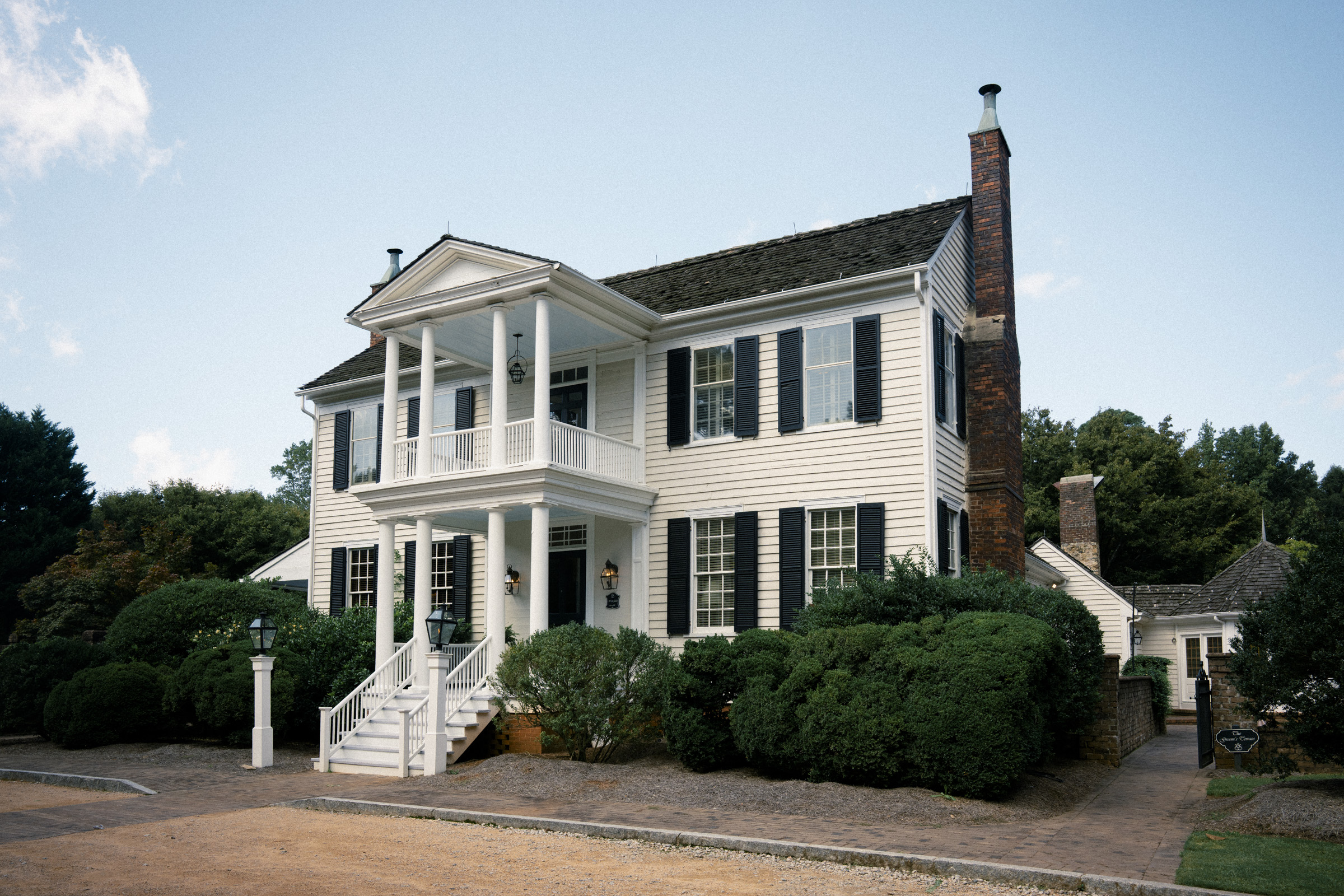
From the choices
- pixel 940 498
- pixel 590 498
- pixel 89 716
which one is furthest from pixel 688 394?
pixel 89 716

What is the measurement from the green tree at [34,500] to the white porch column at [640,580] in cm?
2943

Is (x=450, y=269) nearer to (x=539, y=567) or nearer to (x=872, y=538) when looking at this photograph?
(x=539, y=567)

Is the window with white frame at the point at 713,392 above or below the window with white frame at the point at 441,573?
above

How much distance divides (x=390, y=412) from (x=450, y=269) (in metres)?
2.62

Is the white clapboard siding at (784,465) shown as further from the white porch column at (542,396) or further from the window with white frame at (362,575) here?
the window with white frame at (362,575)

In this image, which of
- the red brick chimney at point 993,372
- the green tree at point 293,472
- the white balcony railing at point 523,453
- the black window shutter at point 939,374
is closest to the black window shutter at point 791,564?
the black window shutter at point 939,374

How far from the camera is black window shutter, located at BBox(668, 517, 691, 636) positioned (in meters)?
16.1

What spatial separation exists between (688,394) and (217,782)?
348 inches

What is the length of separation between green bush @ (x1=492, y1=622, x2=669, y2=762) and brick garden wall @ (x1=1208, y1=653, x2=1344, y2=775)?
6.93 m

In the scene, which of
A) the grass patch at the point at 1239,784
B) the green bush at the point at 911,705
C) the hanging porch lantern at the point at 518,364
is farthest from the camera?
the hanging porch lantern at the point at 518,364

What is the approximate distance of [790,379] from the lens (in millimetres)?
15797

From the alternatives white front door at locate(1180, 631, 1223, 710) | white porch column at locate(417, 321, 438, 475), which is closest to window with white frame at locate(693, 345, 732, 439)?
white porch column at locate(417, 321, 438, 475)

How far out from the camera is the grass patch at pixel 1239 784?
10.7 meters

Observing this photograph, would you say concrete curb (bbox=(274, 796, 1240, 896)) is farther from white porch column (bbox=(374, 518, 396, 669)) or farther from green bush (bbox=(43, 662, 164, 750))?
green bush (bbox=(43, 662, 164, 750))
